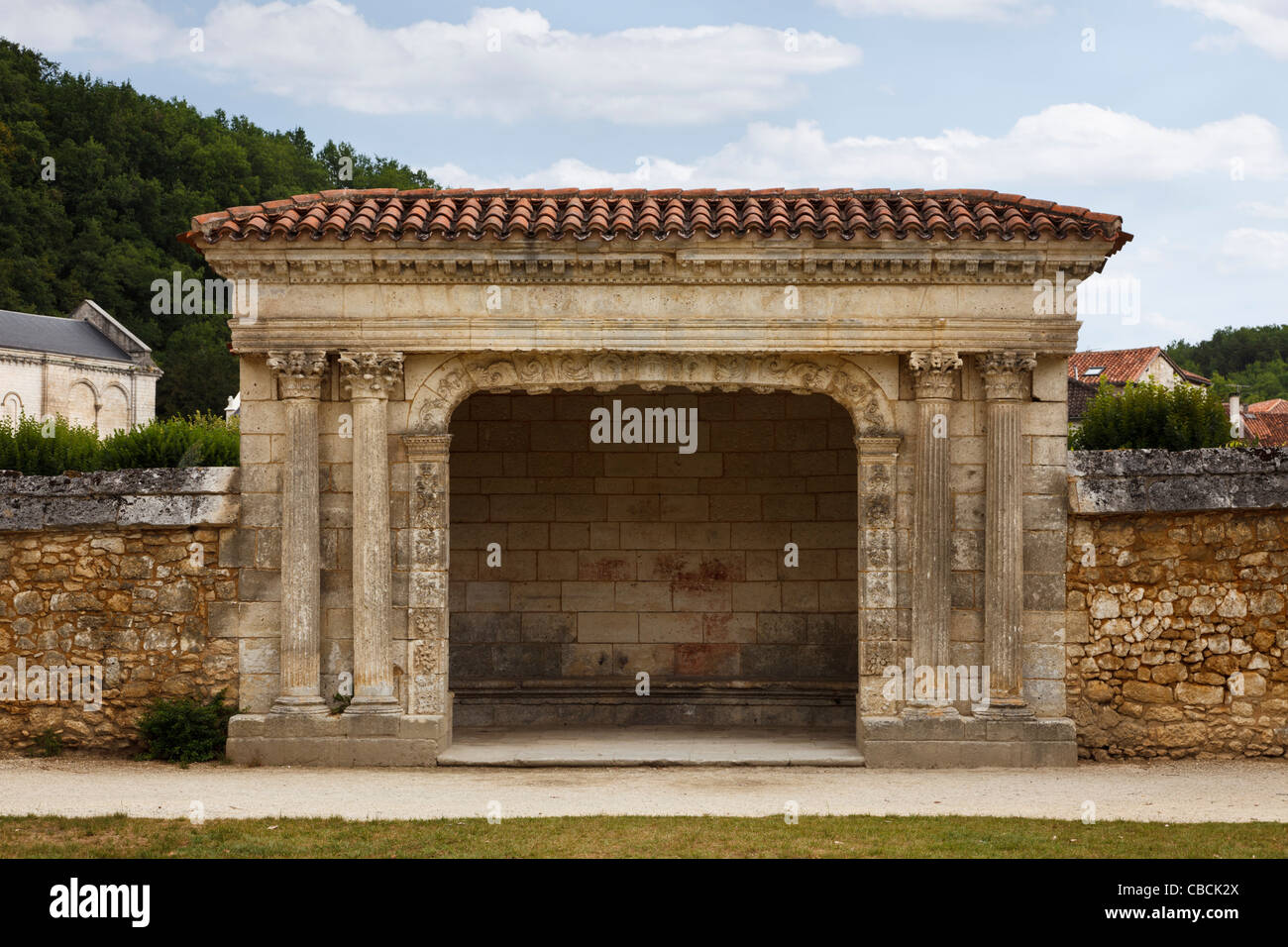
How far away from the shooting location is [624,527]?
46.2ft

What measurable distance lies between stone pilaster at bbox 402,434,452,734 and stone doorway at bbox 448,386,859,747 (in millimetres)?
3081

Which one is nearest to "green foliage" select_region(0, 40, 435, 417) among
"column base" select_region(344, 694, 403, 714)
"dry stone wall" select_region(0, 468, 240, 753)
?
"dry stone wall" select_region(0, 468, 240, 753)

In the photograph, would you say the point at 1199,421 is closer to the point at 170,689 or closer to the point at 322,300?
the point at 322,300

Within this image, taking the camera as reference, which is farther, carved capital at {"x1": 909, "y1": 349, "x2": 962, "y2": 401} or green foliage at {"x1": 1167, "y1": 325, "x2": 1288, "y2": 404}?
green foliage at {"x1": 1167, "y1": 325, "x2": 1288, "y2": 404}

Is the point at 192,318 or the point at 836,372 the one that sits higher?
the point at 192,318

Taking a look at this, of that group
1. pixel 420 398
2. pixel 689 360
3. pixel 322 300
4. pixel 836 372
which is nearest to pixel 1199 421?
pixel 836 372

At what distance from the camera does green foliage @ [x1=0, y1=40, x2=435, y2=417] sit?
51469 millimetres

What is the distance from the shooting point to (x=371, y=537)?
1055 centimetres

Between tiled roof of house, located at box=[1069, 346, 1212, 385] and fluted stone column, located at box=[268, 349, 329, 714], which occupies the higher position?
tiled roof of house, located at box=[1069, 346, 1212, 385]

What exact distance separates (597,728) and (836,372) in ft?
15.3

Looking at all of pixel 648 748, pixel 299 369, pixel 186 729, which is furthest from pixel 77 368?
pixel 648 748

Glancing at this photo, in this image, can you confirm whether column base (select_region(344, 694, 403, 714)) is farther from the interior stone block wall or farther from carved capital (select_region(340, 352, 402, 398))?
the interior stone block wall

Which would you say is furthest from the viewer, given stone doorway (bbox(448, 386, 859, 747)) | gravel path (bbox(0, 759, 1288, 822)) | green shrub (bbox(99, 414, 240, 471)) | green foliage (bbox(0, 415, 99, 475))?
stone doorway (bbox(448, 386, 859, 747))

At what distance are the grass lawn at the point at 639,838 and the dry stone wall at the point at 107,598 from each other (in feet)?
8.76
